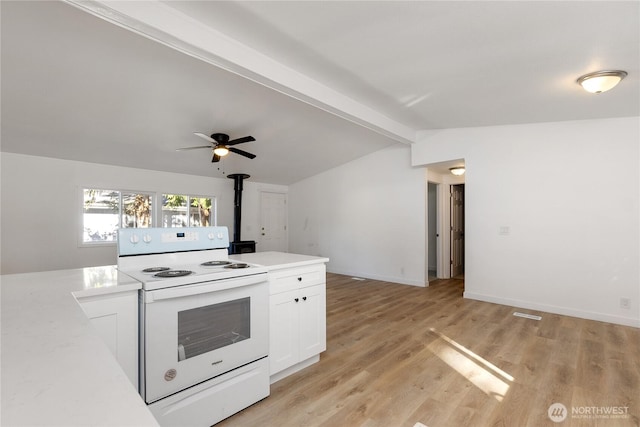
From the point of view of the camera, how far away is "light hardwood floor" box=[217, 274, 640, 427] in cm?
191

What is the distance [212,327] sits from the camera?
1931mm

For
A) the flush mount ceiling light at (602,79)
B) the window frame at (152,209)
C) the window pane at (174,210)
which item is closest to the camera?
the flush mount ceiling light at (602,79)

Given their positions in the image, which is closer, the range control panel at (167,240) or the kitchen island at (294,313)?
the range control panel at (167,240)

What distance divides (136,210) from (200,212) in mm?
1243

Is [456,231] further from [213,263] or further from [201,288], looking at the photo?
[201,288]

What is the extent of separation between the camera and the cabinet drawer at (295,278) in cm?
228

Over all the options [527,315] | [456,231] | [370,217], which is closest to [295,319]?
[527,315]

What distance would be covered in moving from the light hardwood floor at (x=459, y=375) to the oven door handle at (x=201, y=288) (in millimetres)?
847

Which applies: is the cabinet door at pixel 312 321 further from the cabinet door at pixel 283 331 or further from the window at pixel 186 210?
the window at pixel 186 210

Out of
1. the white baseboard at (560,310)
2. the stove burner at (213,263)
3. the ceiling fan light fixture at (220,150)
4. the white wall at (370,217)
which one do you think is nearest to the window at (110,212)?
the ceiling fan light fixture at (220,150)

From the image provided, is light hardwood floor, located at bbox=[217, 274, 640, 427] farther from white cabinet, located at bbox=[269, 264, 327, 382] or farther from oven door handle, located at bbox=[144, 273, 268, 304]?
oven door handle, located at bbox=[144, 273, 268, 304]

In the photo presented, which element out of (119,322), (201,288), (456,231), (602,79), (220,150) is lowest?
(119,322)

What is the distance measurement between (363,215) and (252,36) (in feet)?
14.4

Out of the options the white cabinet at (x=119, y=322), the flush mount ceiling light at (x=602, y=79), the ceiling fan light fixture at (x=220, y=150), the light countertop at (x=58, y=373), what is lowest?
the white cabinet at (x=119, y=322)
